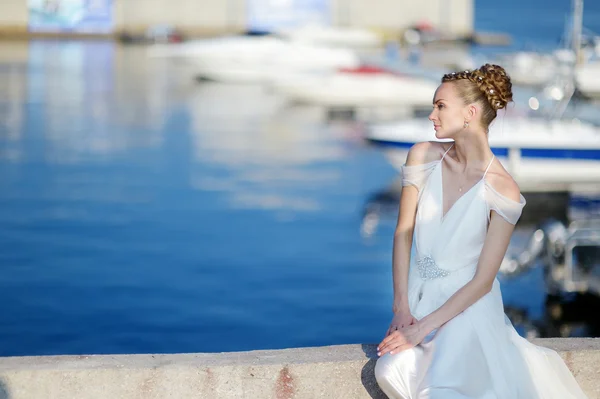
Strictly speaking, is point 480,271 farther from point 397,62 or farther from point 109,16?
point 109,16

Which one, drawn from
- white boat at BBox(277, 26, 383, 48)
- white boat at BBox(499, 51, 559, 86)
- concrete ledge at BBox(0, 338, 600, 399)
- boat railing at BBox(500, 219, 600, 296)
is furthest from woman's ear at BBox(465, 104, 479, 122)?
white boat at BBox(277, 26, 383, 48)

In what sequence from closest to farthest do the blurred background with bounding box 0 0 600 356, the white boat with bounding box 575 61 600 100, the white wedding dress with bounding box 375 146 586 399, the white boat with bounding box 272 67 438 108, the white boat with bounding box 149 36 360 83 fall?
the white wedding dress with bounding box 375 146 586 399, the blurred background with bounding box 0 0 600 356, the white boat with bounding box 575 61 600 100, the white boat with bounding box 272 67 438 108, the white boat with bounding box 149 36 360 83

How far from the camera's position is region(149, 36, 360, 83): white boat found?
38.9 meters

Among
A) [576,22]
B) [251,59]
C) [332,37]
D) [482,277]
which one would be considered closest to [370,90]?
[251,59]

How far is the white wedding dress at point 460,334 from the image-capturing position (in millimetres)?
3383

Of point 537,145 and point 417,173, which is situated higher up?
point 417,173

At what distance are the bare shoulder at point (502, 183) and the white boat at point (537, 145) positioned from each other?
550 inches

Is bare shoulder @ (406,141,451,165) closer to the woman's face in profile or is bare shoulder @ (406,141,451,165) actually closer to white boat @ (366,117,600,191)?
the woman's face in profile

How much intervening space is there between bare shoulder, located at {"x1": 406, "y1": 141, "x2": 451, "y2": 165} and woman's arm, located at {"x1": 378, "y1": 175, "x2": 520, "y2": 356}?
33cm

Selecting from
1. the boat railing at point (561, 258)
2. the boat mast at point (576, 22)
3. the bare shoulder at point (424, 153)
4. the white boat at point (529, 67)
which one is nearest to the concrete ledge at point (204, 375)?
the bare shoulder at point (424, 153)

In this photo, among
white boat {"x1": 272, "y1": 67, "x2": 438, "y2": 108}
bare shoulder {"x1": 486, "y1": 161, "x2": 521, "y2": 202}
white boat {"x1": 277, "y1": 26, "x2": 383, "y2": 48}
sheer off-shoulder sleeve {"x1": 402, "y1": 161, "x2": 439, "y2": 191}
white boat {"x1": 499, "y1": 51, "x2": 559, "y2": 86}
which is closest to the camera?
bare shoulder {"x1": 486, "y1": 161, "x2": 521, "y2": 202}

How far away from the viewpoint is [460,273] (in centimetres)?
359

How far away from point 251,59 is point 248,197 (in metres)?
21.1

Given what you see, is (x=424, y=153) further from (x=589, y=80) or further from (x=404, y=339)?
(x=589, y=80)
